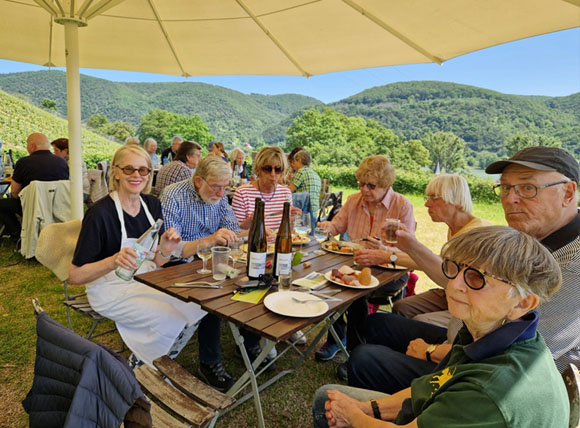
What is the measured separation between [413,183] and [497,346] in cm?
1683

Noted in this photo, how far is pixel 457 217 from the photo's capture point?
249 centimetres

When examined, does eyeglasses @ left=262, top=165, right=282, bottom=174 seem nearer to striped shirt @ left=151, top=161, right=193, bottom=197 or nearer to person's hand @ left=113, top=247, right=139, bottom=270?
person's hand @ left=113, top=247, right=139, bottom=270

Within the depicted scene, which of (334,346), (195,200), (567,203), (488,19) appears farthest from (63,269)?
(488,19)

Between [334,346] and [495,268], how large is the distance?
2.19 metres

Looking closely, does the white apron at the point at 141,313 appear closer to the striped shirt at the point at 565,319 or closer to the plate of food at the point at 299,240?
the plate of food at the point at 299,240

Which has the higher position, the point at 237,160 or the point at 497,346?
the point at 237,160

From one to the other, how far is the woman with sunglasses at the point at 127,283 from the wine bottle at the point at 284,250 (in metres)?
0.68

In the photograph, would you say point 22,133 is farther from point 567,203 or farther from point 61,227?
point 567,203

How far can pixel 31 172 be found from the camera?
15.7 feet

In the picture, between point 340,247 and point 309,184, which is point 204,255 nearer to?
point 340,247

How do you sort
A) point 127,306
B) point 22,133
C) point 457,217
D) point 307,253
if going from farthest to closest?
point 22,133, point 307,253, point 457,217, point 127,306

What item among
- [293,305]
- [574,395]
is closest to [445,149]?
[293,305]

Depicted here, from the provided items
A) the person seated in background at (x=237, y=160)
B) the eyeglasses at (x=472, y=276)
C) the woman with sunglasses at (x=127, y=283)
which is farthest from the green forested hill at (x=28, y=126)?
the eyeglasses at (x=472, y=276)

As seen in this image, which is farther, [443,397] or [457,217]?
[457,217]
